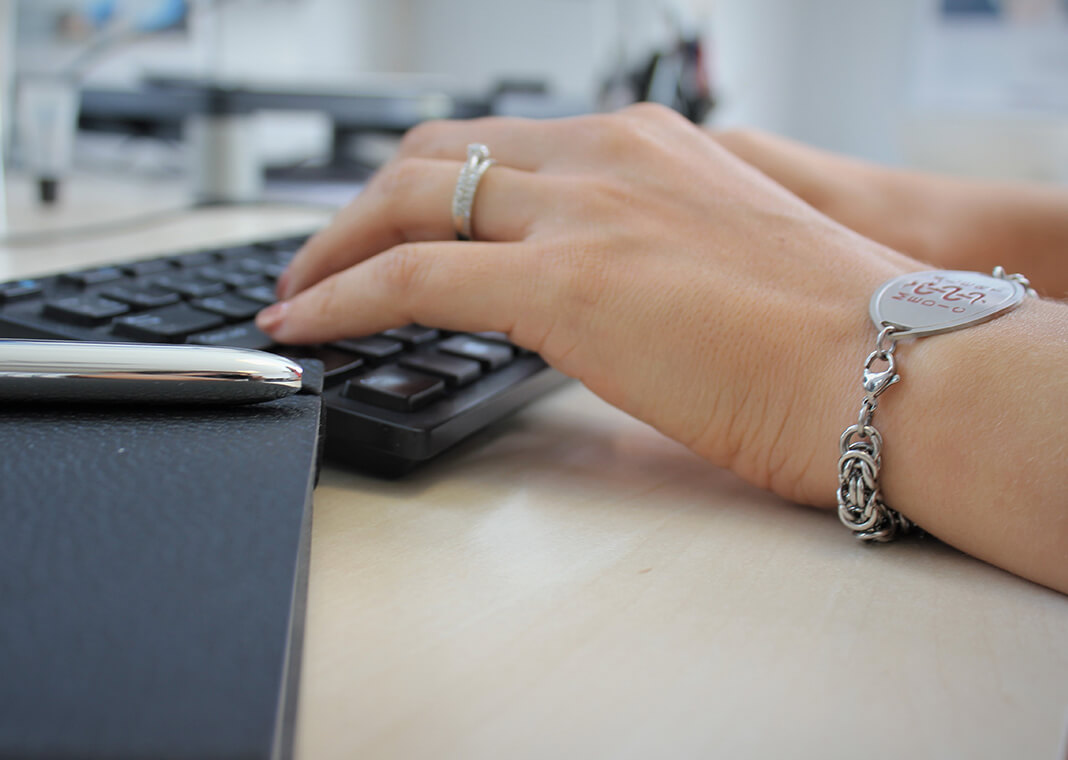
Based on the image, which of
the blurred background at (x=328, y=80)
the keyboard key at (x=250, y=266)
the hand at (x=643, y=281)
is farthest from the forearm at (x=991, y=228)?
the blurred background at (x=328, y=80)

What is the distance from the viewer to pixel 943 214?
0.54 m

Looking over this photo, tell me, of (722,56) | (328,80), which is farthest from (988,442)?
(722,56)

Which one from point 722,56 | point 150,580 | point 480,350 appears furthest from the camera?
point 722,56

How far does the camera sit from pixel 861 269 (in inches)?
13.5

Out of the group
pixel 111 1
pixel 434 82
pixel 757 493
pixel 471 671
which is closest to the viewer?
pixel 471 671

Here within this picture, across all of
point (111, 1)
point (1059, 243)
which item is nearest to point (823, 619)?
point (1059, 243)

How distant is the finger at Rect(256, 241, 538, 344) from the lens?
35cm

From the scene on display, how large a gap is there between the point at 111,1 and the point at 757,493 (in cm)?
74

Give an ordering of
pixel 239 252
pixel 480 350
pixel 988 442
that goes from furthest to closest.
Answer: pixel 239 252, pixel 480 350, pixel 988 442

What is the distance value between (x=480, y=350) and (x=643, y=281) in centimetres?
8

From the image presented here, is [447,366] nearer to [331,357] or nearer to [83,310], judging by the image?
[331,357]

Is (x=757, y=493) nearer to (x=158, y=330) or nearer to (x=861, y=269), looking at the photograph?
(x=861, y=269)

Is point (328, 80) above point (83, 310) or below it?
above

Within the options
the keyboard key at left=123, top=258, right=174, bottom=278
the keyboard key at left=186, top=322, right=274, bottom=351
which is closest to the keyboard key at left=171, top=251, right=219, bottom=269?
the keyboard key at left=123, top=258, right=174, bottom=278
